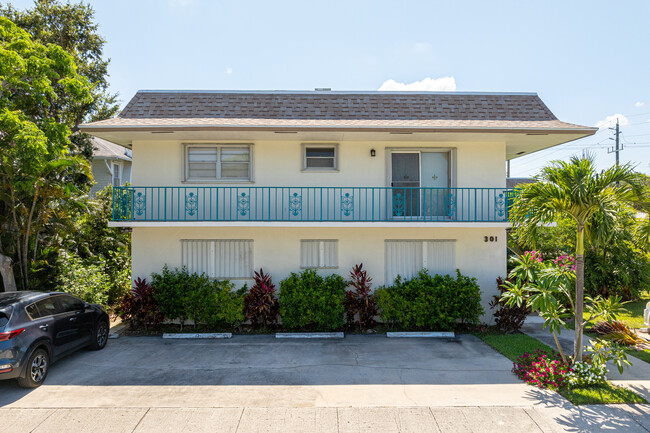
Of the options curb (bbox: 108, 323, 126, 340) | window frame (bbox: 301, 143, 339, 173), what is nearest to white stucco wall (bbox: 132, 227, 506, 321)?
curb (bbox: 108, 323, 126, 340)

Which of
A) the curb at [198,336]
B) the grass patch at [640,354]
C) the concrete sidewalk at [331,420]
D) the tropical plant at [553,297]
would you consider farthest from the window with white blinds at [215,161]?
the grass patch at [640,354]

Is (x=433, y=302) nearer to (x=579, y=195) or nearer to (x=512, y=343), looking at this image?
(x=512, y=343)

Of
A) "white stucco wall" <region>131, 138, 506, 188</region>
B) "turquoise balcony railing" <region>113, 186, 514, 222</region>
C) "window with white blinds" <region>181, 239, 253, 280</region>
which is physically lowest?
"window with white blinds" <region>181, 239, 253, 280</region>

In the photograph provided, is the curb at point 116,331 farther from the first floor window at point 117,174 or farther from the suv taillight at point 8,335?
the first floor window at point 117,174

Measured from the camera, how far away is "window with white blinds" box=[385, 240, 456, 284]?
36.9 ft

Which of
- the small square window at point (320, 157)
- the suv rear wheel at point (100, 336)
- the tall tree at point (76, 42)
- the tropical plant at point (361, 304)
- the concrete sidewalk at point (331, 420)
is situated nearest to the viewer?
the concrete sidewalk at point (331, 420)

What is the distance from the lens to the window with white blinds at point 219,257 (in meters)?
11.1

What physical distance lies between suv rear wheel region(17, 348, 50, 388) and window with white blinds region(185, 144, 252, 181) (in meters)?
5.55

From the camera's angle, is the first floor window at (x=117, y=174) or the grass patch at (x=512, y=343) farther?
the first floor window at (x=117, y=174)

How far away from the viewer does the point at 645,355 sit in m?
8.51

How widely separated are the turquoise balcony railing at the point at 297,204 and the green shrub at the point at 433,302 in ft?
5.79

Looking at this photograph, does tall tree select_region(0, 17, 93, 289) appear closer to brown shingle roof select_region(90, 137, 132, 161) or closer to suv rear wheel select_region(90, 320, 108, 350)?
suv rear wheel select_region(90, 320, 108, 350)

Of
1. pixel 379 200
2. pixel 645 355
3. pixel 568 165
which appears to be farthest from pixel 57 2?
pixel 645 355

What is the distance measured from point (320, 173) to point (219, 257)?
3602 mm
